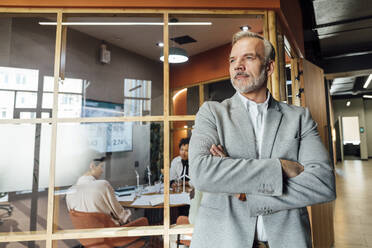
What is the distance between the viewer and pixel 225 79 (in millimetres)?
2148

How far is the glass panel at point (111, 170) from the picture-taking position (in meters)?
1.90

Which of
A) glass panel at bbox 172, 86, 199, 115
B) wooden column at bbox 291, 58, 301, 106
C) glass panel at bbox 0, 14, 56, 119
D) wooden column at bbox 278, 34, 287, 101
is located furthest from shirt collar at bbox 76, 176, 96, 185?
wooden column at bbox 291, 58, 301, 106

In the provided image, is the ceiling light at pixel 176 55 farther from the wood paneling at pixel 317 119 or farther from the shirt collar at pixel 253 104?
the wood paneling at pixel 317 119

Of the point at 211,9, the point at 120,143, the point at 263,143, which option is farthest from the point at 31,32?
the point at 263,143

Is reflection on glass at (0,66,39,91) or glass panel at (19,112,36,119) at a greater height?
reflection on glass at (0,66,39,91)

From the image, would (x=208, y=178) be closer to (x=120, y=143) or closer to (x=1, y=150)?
(x=120, y=143)

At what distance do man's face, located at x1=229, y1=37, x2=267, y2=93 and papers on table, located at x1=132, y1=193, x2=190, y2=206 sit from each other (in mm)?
1009

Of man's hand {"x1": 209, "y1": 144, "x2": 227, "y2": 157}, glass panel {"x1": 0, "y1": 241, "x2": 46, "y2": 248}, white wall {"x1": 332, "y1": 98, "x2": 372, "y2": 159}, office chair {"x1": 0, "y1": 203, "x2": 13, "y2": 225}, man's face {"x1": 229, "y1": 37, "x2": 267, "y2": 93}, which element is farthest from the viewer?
white wall {"x1": 332, "y1": 98, "x2": 372, "y2": 159}

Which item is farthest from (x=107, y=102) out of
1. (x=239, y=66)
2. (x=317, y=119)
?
(x=317, y=119)

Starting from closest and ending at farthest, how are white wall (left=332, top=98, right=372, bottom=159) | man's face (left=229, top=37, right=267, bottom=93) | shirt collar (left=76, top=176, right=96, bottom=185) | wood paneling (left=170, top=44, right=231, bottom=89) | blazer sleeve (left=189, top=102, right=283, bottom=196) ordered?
blazer sleeve (left=189, top=102, right=283, bottom=196) < man's face (left=229, top=37, right=267, bottom=93) < wood paneling (left=170, top=44, right=231, bottom=89) < shirt collar (left=76, top=176, right=96, bottom=185) < white wall (left=332, top=98, right=372, bottom=159)

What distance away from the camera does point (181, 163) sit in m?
1.94

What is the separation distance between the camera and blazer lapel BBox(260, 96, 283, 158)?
1.13m

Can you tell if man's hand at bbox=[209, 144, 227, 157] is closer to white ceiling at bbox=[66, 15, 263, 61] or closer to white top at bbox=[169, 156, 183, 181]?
white top at bbox=[169, 156, 183, 181]

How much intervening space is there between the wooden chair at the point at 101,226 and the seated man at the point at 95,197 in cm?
9
